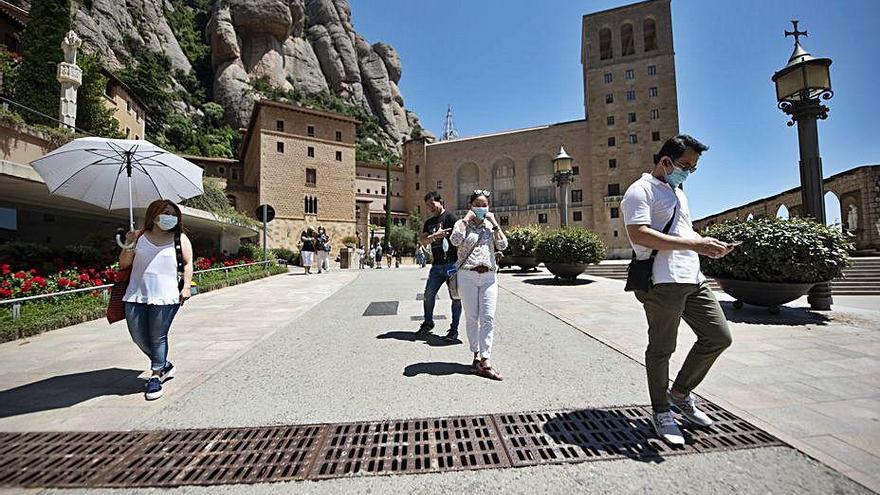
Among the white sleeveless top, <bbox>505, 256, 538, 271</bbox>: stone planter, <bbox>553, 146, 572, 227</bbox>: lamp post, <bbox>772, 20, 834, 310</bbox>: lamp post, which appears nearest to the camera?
the white sleeveless top

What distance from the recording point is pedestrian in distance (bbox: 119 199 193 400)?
329 centimetres

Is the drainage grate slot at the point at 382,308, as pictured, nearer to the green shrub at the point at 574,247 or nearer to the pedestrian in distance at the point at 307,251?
the green shrub at the point at 574,247

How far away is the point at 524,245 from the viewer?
630 inches

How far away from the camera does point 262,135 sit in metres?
36.2

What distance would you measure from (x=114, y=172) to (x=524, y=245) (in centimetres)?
1370

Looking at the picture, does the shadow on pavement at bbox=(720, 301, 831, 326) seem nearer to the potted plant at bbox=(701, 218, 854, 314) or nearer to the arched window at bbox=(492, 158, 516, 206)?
the potted plant at bbox=(701, 218, 854, 314)

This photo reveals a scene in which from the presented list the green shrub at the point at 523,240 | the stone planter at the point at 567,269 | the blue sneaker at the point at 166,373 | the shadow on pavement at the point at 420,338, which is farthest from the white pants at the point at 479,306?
the green shrub at the point at 523,240

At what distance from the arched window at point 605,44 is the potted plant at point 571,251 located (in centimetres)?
4492

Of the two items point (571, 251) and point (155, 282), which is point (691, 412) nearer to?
point (155, 282)

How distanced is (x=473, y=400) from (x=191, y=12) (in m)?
99.9

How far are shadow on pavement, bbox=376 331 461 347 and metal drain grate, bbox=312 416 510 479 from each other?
2.19 metres

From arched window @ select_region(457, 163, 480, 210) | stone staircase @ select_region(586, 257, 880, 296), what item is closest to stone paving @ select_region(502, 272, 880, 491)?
stone staircase @ select_region(586, 257, 880, 296)

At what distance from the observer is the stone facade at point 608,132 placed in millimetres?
44125

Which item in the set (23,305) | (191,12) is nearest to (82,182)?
(23,305)
